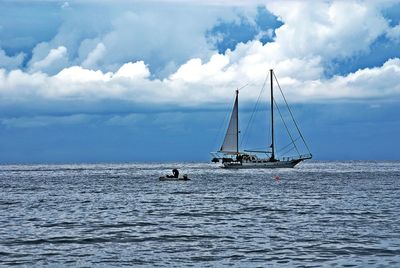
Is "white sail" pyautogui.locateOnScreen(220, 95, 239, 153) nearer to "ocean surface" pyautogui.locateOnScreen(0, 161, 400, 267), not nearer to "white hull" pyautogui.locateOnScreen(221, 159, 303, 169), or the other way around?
"white hull" pyautogui.locateOnScreen(221, 159, 303, 169)

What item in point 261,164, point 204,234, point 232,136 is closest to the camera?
point 204,234

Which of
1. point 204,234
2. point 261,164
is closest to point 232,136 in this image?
point 261,164

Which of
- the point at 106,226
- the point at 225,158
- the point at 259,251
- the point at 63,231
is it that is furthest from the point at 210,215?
the point at 225,158

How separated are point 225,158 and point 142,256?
433 ft

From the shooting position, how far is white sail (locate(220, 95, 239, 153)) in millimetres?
150300

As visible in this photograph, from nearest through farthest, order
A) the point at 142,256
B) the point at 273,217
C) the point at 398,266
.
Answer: the point at 398,266 < the point at 142,256 < the point at 273,217

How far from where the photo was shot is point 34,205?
56469 mm

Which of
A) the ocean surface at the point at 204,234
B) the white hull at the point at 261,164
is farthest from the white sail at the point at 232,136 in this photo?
the ocean surface at the point at 204,234

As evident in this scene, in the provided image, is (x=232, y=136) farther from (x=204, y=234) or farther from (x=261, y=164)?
(x=204, y=234)

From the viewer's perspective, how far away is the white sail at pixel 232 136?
493 ft

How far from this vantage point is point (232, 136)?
497ft

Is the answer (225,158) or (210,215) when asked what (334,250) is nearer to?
(210,215)

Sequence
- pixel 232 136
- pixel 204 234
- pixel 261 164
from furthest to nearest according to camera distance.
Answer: pixel 232 136, pixel 261 164, pixel 204 234

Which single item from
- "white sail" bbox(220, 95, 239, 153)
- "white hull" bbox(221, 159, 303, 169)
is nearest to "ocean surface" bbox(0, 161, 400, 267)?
"white hull" bbox(221, 159, 303, 169)
